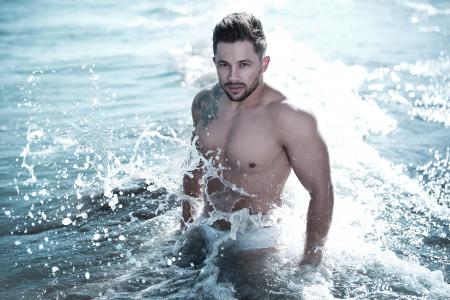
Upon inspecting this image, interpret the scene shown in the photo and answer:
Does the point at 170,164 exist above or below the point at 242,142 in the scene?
below

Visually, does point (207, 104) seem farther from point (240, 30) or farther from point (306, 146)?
point (306, 146)

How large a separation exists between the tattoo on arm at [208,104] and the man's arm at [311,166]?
625 millimetres

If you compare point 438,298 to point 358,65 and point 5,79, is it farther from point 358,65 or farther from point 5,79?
point 358,65

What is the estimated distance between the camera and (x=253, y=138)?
13.1ft

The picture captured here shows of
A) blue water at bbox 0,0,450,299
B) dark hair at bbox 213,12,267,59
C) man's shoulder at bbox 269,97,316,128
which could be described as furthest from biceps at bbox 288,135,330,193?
dark hair at bbox 213,12,267,59

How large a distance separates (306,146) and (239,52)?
760 millimetres

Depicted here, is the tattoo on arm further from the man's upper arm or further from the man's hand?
the man's hand

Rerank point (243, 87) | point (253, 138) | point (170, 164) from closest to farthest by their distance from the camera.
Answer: point (243, 87)
point (253, 138)
point (170, 164)

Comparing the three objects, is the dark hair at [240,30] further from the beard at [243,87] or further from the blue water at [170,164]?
the blue water at [170,164]

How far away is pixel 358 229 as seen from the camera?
4.69 meters

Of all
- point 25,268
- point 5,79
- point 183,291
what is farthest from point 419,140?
point 5,79

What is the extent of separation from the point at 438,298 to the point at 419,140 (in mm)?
3692

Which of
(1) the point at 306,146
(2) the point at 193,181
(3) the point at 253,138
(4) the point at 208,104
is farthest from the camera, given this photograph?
(2) the point at 193,181

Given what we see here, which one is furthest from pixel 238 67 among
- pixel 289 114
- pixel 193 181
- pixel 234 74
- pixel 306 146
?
pixel 193 181
